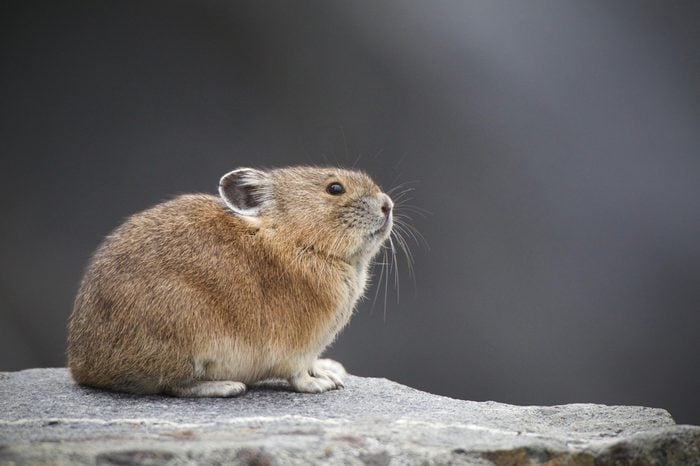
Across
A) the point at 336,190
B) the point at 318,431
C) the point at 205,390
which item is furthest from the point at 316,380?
the point at 318,431

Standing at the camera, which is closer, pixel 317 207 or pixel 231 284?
pixel 231 284

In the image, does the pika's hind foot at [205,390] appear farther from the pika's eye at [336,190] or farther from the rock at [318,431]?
the pika's eye at [336,190]

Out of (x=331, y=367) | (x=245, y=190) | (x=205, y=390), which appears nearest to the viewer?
(x=205, y=390)

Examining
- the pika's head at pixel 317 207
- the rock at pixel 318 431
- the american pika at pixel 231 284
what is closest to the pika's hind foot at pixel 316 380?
the american pika at pixel 231 284

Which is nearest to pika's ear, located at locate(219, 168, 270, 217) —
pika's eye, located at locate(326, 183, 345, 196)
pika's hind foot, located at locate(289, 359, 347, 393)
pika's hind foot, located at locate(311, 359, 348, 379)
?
pika's eye, located at locate(326, 183, 345, 196)

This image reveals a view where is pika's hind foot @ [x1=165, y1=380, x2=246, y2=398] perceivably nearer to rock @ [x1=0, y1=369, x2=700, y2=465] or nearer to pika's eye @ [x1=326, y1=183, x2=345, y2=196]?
rock @ [x1=0, y1=369, x2=700, y2=465]

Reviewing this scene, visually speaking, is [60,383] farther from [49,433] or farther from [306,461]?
[306,461]

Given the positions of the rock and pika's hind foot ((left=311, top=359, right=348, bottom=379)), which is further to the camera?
pika's hind foot ((left=311, top=359, right=348, bottom=379))

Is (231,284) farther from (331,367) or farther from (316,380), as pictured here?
(331,367)
